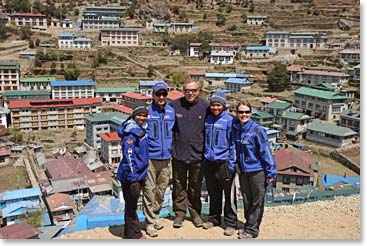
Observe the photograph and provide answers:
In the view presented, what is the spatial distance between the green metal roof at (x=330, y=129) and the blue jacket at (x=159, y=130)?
44.6ft

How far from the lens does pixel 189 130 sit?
342 cm

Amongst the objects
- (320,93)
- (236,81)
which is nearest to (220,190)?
(320,93)

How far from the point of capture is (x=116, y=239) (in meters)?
3.36

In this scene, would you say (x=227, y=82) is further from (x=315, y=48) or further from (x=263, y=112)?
(x=315, y=48)

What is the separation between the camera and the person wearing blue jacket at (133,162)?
322 cm

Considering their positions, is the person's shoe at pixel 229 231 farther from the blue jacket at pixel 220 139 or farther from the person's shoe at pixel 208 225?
the blue jacket at pixel 220 139

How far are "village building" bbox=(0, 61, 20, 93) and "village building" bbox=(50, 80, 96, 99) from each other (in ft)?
8.29

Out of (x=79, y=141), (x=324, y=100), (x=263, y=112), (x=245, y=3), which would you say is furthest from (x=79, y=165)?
(x=245, y=3)

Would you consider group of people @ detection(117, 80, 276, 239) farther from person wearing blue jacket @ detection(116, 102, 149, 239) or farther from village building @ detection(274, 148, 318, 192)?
village building @ detection(274, 148, 318, 192)

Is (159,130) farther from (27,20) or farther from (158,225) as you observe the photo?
(27,20)

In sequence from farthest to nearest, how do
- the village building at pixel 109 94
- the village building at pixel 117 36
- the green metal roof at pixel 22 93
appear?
the village building at pixel 117 36, the village building at pixel 109 94, the green metal roof at pixel 22 93

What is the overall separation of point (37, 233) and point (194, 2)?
33.3 meters

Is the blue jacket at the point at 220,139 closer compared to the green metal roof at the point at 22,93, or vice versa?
the blue jacket at the point at 220,139

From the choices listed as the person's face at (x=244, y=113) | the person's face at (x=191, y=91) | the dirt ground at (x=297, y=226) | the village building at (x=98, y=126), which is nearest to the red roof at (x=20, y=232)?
the dirt ground at (x=297, y=226)
